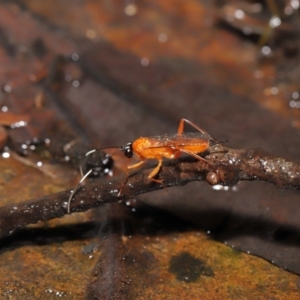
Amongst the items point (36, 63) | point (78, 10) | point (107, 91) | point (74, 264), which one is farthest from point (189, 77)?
point (74, 264)

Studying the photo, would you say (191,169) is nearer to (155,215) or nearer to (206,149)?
(206,149)

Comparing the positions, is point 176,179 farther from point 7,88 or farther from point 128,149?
point 7,88

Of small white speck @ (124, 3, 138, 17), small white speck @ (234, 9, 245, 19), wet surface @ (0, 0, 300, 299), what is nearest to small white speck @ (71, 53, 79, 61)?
wet surface @ (0, 0, 300, 299)

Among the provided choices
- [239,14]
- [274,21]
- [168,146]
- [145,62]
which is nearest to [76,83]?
[145,62]

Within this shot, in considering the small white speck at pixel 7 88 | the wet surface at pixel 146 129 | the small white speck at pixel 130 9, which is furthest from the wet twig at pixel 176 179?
the small white speck at pixel 130 9

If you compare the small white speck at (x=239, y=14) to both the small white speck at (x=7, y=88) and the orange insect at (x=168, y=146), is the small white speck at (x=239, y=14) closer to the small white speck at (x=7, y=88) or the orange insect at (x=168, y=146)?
the small white speck at (x=7, y=88)

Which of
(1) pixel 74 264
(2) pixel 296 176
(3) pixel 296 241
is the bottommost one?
(1) pixel 74 264
